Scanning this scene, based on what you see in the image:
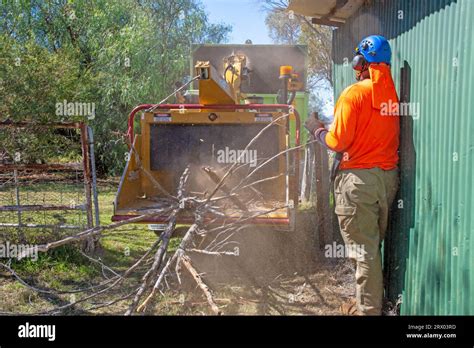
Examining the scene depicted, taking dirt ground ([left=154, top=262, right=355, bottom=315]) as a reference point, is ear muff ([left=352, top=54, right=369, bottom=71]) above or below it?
above

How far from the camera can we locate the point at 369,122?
3990 millimetres

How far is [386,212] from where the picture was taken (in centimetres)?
406

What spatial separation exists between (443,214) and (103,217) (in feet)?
21.7

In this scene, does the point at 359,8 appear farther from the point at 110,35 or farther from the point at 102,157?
the point at 110,35

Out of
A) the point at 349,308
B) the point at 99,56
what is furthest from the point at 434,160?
the point at 99,56

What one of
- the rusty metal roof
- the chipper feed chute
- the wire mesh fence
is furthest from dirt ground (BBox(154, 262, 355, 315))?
the rusty metal roof

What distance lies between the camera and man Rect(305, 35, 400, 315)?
13.0 feet

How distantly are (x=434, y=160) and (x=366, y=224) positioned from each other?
792 millimetres

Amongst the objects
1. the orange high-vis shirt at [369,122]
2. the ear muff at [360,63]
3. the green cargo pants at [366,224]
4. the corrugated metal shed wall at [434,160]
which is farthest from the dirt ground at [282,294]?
the ear muff at [360,63]

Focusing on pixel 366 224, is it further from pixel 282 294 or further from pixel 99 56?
pixel 99 56

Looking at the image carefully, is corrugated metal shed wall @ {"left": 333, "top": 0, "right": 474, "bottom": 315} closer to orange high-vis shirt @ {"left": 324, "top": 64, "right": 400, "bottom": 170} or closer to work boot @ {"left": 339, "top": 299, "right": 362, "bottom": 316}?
orange high-vis shirt @ {"left": 324, "top": 64, "right": 400, "bottom": 170}

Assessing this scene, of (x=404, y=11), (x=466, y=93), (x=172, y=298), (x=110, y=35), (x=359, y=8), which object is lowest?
(x=172, y=298)

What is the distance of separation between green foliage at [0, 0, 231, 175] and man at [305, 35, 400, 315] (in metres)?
8.92

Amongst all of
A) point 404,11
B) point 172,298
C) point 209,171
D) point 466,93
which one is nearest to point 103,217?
point 209,171
